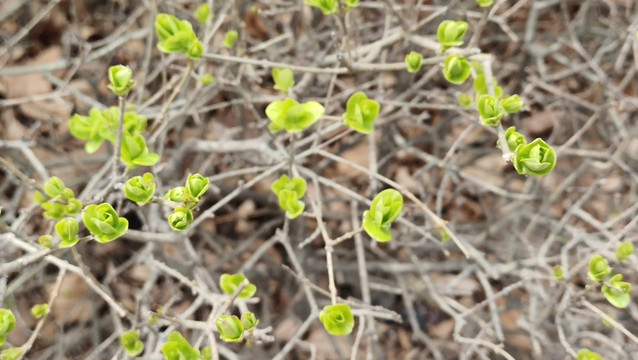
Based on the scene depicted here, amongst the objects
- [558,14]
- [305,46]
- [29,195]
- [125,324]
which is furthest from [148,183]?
[558,14]

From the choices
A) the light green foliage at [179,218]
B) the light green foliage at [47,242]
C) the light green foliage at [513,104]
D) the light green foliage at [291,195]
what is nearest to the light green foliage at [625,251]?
the light green foliage at [513,104]

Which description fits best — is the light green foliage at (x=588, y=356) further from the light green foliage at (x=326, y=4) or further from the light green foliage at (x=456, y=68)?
the light green foliage at (x=326, y=4)

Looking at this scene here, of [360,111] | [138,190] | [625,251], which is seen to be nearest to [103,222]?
[138,190]

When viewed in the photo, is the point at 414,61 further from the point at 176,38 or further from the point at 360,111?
the point at 176,38

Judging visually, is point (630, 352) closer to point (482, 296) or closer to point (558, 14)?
point (482, 296)

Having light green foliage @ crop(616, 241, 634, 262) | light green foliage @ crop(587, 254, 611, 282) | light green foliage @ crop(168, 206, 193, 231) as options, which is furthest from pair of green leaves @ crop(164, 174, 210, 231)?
light green foliage @ crop(616, 241, 634, 262)
